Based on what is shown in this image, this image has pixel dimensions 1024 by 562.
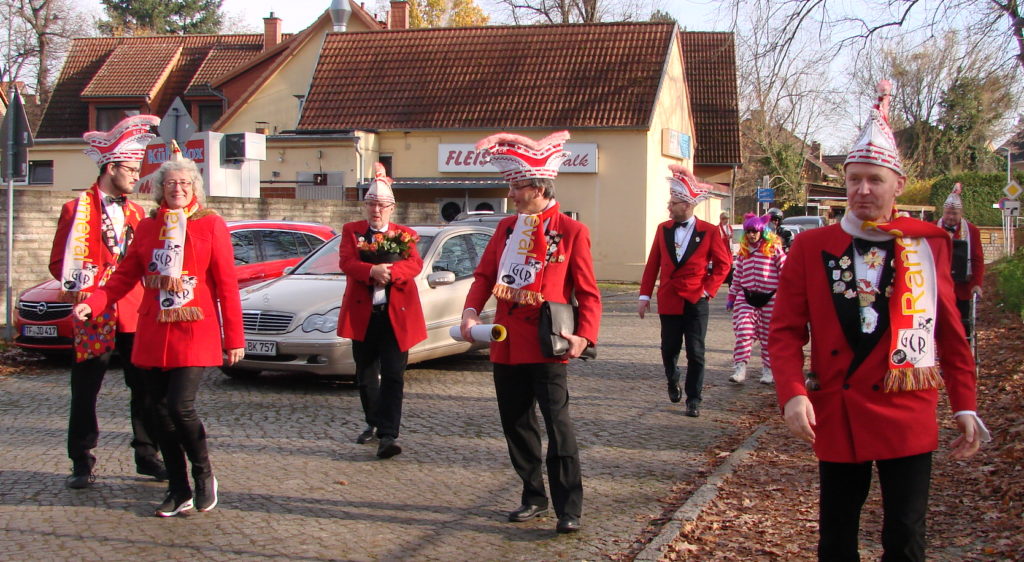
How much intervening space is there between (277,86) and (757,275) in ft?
87.4

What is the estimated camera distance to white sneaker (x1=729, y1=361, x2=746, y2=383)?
10.6 m

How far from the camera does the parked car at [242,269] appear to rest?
10.7m

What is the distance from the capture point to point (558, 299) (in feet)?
17.1

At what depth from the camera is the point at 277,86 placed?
110 ft

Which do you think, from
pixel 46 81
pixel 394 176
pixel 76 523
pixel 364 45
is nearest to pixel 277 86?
pixel 364 45

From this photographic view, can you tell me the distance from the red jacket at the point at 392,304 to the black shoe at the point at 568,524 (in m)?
2.23

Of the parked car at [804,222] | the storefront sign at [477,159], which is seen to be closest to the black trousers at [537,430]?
the storefront sign at [477,159]

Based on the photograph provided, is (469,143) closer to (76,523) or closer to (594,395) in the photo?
(594,395)

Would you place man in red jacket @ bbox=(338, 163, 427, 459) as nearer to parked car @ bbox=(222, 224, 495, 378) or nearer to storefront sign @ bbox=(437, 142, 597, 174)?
parked car @ bbox=(222, 224, 495, 378)

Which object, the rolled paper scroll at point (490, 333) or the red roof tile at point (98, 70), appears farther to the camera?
the red roof tile at point (98, 70)

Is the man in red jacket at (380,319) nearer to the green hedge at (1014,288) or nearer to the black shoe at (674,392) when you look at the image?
the black shoe at (674,392)

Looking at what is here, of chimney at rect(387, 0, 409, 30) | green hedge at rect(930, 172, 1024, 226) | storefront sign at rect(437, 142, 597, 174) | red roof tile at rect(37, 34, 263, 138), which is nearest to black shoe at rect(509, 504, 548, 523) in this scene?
storefront sign at rect(437, 142, 597, 174)

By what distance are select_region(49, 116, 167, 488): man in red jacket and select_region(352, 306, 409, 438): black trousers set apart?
5.08 ft

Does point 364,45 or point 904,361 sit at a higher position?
point 364,45
